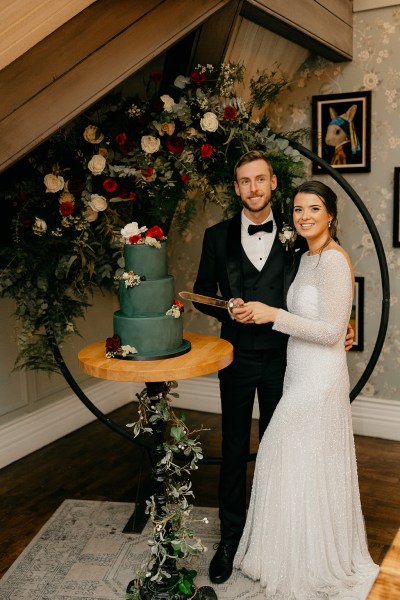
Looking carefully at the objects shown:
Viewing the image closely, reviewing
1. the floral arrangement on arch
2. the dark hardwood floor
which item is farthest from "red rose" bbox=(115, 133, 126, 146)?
the dark hardwood floor

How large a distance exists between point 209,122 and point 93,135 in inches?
20.0

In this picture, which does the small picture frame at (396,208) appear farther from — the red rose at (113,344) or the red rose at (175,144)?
the red rose at (113,344)

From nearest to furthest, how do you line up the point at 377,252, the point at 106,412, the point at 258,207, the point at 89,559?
the point at 258,207
the point at 89,559
the point at 377,252
the point at 106,412

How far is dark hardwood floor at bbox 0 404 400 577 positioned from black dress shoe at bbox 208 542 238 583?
54cm

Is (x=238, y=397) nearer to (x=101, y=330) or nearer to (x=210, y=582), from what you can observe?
(x=210, y=582)

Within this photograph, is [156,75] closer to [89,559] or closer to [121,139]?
[121,139]

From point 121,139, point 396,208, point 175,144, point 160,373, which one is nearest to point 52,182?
point 121,139

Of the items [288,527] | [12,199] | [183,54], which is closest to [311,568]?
[288,527]

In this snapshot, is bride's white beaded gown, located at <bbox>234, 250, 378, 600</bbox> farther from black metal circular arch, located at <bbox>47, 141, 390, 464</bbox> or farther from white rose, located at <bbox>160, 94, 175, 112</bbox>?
white rose, located at <bbox>160, 94, 175, 112</bbox>

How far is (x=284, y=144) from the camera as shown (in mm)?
2855

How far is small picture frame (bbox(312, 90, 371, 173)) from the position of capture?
3.70 m

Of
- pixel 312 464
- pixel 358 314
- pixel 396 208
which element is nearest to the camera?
pixel 312 464

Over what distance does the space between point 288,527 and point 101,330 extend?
2.47 m

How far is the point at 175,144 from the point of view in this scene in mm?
2717
